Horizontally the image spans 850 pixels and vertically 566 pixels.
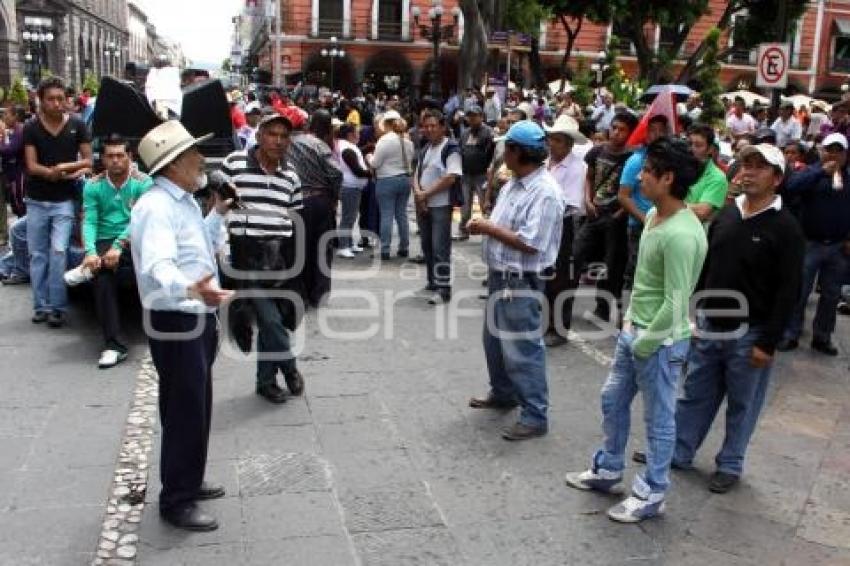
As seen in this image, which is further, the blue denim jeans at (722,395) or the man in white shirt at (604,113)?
the man in white shirt at (604,113)

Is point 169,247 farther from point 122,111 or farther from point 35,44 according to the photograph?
point 35,44

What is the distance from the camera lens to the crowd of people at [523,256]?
3580mm

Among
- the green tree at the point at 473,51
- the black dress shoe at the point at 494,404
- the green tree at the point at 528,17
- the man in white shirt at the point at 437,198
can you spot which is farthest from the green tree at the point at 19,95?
the green tree at the point at 528,17

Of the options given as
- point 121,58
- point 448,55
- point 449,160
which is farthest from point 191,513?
point 121,58

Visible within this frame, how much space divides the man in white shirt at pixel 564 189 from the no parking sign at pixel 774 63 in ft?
18.2

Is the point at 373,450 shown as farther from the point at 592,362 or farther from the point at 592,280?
the point at 592,280

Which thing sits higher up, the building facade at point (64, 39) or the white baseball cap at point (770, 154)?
the building facade at point (64, 39)

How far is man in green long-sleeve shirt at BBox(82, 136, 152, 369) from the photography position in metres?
6.04

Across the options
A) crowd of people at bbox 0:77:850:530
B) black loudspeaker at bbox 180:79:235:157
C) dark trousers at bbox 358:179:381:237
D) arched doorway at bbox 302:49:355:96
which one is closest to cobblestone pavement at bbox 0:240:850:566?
→ crowd of people at bbox 0:77:850:530

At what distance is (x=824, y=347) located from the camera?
22.6 feet

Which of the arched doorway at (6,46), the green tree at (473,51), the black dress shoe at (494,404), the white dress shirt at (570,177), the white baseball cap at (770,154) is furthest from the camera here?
the arched doorway at (6,46)

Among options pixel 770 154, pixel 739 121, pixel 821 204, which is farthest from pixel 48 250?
pixel 739 121

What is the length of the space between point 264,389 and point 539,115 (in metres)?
12.7

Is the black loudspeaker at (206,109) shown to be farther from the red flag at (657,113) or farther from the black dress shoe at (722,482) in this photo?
the black dress shoe at (722,482)
